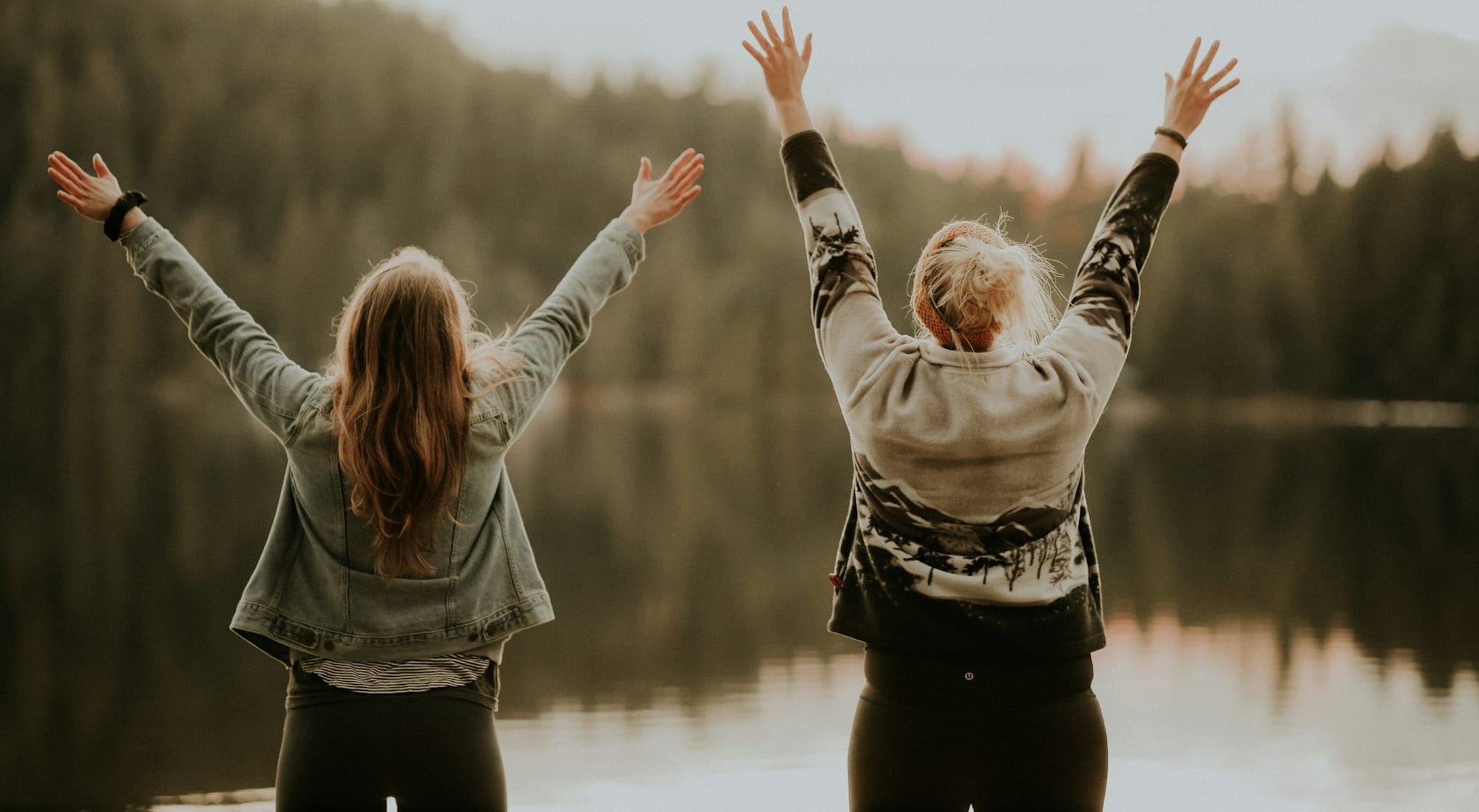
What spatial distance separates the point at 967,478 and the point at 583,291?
876 mm

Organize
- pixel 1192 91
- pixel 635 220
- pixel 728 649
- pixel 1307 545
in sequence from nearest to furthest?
pixel 1192 91 < pixel 635 220 < pixel 728 649 < pixel 1307 545

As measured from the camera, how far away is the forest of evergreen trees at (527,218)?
64375 millimetres

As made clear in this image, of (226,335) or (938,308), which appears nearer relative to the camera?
(938,308)

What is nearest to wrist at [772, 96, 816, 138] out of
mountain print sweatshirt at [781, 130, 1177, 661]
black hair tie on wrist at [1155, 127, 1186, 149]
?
mountain print sweatshirt at [781, 130, 1177, 661]

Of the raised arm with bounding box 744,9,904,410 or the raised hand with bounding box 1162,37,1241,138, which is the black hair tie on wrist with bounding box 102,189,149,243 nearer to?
the raised arm with bounding box 744,9,904,410

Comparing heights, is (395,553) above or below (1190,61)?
below

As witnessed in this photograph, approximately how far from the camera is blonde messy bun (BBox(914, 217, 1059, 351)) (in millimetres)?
2521

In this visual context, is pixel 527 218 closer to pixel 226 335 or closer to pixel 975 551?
pixel 226 335

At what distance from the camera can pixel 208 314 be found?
2.70 metres

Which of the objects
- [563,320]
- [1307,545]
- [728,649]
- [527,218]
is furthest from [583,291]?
[527,218]

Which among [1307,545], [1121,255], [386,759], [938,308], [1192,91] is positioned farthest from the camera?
[1307,545]

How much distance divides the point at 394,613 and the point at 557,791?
4.98 m

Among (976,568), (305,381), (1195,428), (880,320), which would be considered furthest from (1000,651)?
(1195,428)

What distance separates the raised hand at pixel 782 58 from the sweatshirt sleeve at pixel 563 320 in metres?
0.44
